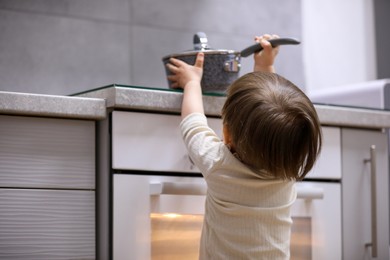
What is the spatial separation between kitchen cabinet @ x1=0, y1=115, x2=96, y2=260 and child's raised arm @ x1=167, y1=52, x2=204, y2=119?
231 mm

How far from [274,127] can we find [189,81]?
39cm

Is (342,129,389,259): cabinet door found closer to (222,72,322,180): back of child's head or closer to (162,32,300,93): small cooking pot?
(162,32,300,93): small cooking pot

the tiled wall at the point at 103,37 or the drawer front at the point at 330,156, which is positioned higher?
the tiled wall at the point at 103,37

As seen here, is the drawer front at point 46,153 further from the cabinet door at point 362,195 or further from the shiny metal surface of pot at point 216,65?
the cabinet door at point 362,195

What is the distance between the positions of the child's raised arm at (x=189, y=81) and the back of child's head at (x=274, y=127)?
0.71ft

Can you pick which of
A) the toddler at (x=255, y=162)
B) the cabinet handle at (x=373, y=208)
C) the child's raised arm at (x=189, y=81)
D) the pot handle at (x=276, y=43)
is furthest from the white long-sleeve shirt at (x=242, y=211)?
the cabinet handle at (x=373, y=208)

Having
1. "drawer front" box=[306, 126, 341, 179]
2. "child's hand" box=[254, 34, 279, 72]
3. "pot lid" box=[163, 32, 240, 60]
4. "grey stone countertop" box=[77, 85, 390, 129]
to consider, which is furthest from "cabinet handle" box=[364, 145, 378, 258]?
"pot lid" box=[163, 32, 240, 60]

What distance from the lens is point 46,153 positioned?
174 cm

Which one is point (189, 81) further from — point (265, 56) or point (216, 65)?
point (265, 56)

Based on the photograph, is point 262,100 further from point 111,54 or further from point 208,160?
→ point 111,54

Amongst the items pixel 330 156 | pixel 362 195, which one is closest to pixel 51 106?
pixel 330 156

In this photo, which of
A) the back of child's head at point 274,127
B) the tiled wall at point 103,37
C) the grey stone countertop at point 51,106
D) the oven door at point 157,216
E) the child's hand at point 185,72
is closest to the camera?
the back of child's head at point 274,127

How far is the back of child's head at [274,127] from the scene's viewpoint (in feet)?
5.08

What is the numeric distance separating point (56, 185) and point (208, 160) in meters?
0.35
